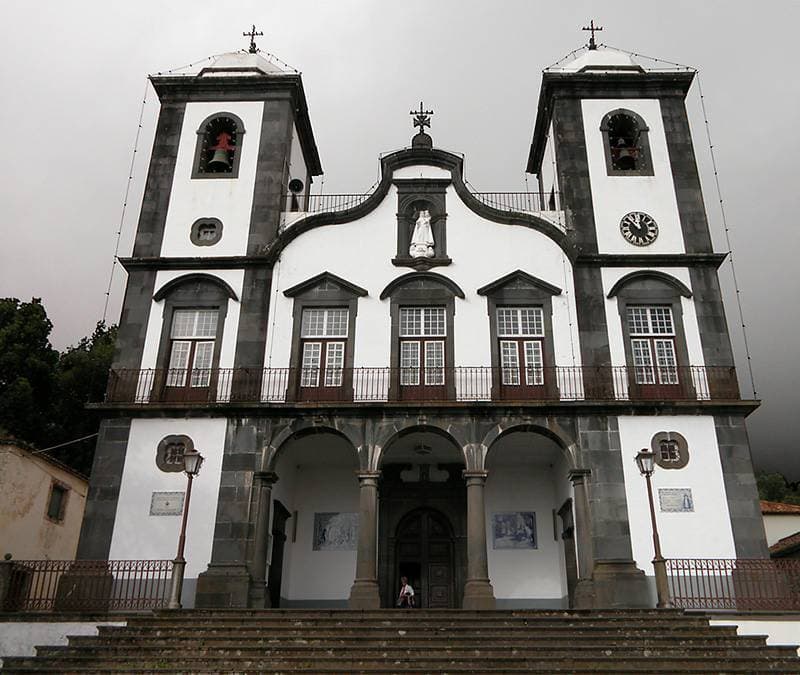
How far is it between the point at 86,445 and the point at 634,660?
25.7 m

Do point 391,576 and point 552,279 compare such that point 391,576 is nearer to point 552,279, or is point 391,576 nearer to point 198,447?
point 198,447

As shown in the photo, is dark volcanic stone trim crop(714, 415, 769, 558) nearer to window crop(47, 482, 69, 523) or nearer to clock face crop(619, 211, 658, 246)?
clock face crop(619, 211, 658, 246)

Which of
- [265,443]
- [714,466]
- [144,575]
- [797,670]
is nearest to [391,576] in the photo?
[265,443]

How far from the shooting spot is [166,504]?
17.1 metres

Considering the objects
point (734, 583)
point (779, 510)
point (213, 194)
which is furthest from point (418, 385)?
point (779, 510)

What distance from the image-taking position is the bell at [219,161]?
831 inches

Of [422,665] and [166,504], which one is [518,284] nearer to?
[166,504]

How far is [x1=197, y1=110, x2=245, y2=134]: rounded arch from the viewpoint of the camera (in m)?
21.4

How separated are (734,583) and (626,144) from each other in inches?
451

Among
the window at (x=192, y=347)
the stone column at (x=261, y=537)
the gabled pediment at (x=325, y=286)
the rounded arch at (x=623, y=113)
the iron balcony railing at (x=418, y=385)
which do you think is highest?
the rounded arch at (x=623, y=113)

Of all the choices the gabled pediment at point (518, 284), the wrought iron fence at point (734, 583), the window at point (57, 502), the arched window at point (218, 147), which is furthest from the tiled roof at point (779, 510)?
the window at point (57, 502)

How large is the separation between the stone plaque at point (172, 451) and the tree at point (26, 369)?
14.9 metres

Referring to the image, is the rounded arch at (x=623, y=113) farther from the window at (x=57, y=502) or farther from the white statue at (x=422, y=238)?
the window at (x=57, y=502)

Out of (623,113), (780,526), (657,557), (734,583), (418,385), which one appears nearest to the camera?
(657,557)
